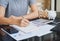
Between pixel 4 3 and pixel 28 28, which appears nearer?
pixel 28 28

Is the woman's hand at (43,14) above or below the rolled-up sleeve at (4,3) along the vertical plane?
below

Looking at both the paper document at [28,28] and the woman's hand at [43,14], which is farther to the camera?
the woman's hand at [43,14]

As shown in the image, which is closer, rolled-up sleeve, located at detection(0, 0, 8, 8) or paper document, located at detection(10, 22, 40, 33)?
paper document, located at detection(10, 22, 40, 33)

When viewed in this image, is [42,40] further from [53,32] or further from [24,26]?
[24,26]

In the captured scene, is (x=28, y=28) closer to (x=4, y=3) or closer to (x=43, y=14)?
(x=43, y=14)

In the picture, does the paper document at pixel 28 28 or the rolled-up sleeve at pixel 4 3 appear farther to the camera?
the rolled-up sleeve at pixel 4 3

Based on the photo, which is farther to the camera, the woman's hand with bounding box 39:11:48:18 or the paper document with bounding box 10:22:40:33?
the woman's hand with bounding box 39:11:48:18

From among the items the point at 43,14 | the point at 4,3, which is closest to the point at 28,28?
the point at 43,14

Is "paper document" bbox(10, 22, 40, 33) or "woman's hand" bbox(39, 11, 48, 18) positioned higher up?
"woman's hand" bbox(39, 11, 48, 18)

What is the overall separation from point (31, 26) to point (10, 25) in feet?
0.68

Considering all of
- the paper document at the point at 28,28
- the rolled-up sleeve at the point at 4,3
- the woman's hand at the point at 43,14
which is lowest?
the paper document at the point at 28,28

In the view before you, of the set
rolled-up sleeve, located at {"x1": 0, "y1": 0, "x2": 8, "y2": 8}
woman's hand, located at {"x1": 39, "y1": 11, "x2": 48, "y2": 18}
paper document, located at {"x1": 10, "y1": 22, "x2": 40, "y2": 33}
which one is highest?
rolled-up sleeve, located at {"x1": 0, "y1": 0, "x2": 8, "y2": 8}

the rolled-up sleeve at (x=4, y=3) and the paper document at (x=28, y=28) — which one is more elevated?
the rolled-up sleeve at (x=4, y=3)

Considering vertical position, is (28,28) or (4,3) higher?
(4,3)
